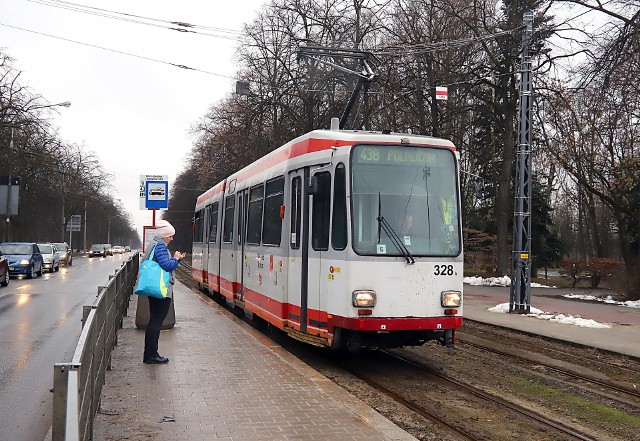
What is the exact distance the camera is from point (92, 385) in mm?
5062

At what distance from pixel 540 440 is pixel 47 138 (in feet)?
139

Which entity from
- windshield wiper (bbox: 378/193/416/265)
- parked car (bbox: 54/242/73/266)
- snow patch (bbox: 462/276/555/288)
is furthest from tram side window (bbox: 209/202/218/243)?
parked car (bbox: 54/242/73/266)

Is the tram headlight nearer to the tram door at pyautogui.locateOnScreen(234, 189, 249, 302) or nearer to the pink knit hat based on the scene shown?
the pink knit hat

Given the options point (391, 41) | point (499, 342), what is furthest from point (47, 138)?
point (499, 342)

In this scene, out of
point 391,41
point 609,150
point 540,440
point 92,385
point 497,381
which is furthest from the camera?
point 391,41

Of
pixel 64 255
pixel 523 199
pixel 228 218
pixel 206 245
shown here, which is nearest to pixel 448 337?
pixel 228 218

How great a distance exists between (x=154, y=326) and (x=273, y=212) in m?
3.42

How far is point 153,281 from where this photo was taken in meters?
8.73

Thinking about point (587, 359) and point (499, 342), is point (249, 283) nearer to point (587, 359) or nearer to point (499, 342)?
point (499, 342)

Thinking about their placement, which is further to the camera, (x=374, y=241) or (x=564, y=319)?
(x=564, y=319)

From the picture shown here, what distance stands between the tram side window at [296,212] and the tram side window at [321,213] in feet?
1.55

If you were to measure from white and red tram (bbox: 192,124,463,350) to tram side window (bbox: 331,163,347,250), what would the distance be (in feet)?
0.04

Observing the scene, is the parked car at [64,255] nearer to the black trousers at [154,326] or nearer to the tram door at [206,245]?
the tram door at [206,245]

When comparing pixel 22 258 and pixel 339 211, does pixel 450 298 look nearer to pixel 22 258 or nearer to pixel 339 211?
pixel 339 211
